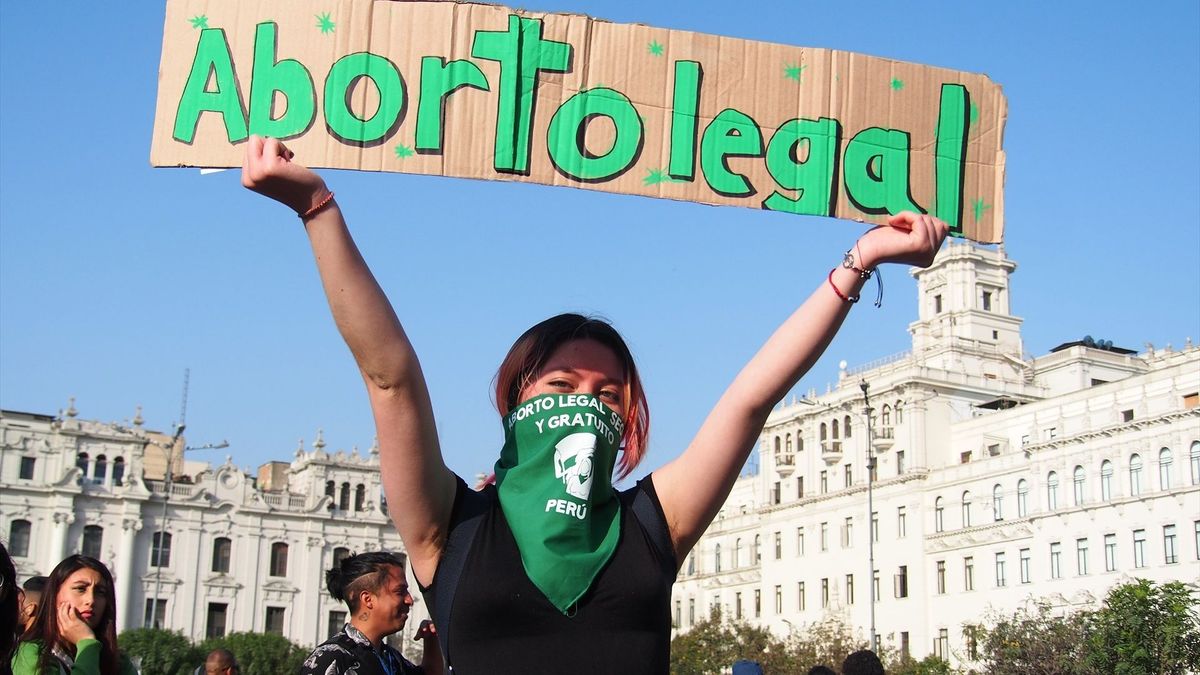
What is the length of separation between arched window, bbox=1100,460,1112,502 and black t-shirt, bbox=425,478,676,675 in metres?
47.5

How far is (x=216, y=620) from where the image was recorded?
67438 mm

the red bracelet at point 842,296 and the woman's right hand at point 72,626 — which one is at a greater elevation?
the red bracelet at point 842,296

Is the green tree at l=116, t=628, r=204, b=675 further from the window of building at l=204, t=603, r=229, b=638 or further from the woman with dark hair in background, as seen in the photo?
the woman with dark hair in background

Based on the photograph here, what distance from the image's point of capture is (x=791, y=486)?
64125mm

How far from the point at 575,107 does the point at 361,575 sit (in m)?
3.40

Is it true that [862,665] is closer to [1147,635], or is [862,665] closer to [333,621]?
[1147,635]

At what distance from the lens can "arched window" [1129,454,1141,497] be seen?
45.4 m

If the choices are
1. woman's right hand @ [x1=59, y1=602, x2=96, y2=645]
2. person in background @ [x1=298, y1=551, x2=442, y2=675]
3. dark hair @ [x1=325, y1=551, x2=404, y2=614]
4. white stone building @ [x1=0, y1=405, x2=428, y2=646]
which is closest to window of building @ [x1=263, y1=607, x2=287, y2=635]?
white stone building @ [x1=0, y1=405, x2=428, y2=646]

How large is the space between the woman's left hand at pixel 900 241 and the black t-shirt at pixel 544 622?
2.29 feet

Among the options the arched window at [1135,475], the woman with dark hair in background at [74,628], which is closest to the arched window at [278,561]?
the arched window at [1135,475]

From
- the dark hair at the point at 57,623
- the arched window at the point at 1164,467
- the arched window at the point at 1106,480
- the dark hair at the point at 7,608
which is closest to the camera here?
the dark hair at the point at 7,608

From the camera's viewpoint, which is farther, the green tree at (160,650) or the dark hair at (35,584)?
the green tree at (160,650)

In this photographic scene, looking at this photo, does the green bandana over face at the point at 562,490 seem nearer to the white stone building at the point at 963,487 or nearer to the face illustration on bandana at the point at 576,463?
the face illustration on bandana at the point at 576,463

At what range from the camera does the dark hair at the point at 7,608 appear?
397cm
